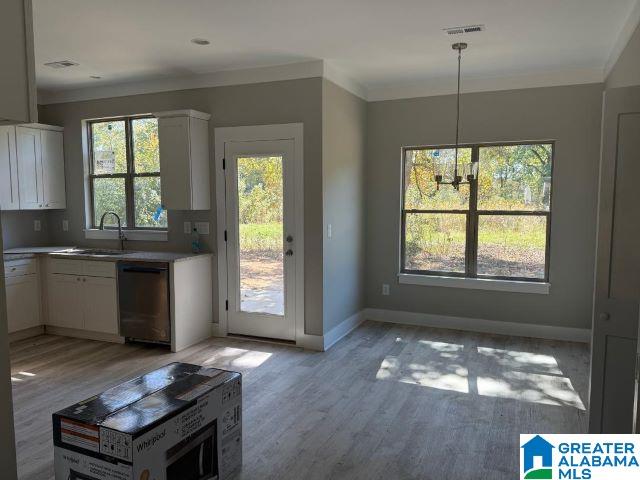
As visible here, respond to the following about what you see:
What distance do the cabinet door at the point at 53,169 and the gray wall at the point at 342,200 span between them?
11.0 feet

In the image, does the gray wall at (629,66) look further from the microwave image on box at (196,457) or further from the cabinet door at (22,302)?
the cabinet door at (22,302)

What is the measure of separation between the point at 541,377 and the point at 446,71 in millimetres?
3048

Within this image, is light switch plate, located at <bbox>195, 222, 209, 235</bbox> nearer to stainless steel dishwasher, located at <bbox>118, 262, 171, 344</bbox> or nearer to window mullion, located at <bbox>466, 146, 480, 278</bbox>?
stainless steel dishwasher, located at <bbox>118, 262, 171, 344</bbox>

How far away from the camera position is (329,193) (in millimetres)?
4699

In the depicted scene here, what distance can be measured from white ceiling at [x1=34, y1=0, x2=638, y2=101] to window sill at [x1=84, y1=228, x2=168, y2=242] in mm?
1658

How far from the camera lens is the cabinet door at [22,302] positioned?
16.1ft

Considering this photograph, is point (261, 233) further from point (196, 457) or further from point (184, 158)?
point (196, 457)

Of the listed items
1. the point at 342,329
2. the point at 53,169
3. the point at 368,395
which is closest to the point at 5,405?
the point at 368,395

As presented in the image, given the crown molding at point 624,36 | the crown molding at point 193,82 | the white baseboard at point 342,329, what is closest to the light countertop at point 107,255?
the white baseboard at point 342,329

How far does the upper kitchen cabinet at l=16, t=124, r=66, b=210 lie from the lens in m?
5.33

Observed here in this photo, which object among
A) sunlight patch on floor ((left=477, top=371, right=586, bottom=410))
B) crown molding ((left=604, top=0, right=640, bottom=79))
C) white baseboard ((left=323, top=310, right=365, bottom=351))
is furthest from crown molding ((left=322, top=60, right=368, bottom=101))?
sunlight patch on floor ((left=477, top=371, right=586, bottom=410))

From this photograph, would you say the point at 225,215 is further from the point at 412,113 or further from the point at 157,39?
the point at 412,113

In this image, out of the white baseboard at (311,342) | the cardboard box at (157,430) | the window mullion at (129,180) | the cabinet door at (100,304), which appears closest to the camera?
the cardboard box at (157,430)

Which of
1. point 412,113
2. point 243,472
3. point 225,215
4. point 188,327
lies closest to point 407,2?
point 412,113
